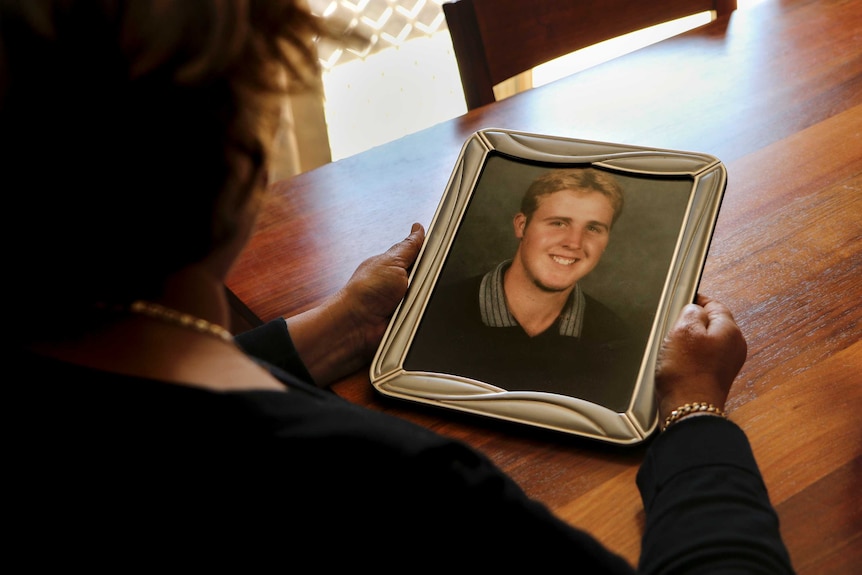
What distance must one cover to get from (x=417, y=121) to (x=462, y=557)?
2596 mm

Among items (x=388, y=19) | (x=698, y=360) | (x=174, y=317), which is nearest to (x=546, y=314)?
(x=698, y=360)

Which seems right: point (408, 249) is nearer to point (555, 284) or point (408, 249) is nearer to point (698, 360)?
point (555, 284)

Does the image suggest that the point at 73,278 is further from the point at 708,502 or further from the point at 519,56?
the point at 519,56

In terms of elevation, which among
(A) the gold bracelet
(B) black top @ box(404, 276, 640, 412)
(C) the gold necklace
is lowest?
(A) the gold bracelet

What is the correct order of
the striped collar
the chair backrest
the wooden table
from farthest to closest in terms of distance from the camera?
the chair backrest
the striped collar
the wooden table

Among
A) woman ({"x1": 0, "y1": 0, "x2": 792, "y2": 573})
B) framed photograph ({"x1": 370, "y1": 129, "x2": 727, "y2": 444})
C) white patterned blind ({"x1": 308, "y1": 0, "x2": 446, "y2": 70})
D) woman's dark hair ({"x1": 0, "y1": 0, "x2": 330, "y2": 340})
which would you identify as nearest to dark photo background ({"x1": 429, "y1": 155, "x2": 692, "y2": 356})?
framed photograph ({"x1": 370, "y1": 129, "x2": 727, "y2": 444})

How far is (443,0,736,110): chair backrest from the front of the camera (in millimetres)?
1474

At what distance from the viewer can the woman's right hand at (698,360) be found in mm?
807

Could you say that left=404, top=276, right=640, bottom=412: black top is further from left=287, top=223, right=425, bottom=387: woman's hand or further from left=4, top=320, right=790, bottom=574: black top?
left=4, top=320, right=790, bottom=574: black top

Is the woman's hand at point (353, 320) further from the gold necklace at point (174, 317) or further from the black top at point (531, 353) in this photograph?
the gold necklace at point (174, 317)

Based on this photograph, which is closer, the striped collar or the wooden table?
the wooden table

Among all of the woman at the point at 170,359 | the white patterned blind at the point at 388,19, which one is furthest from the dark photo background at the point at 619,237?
the white patterned blind at the point at 388,19

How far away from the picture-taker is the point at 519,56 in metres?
1.54

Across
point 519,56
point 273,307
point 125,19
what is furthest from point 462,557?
point 519,56
